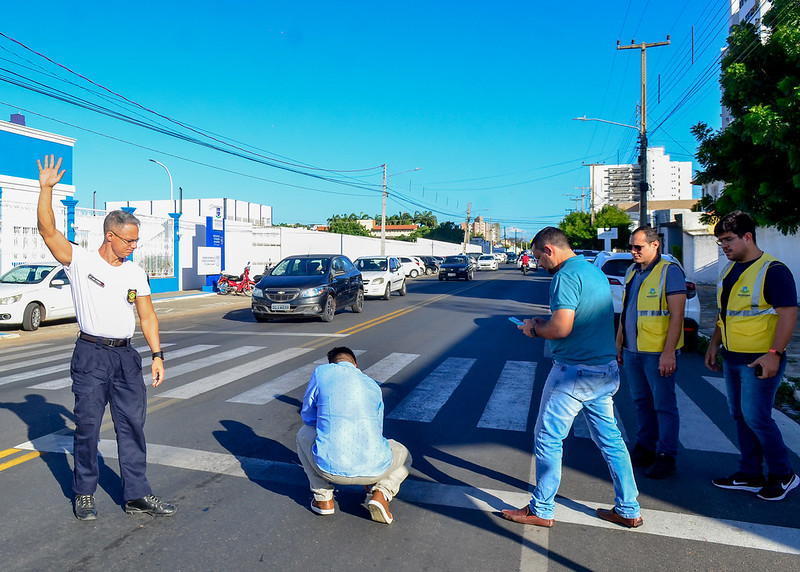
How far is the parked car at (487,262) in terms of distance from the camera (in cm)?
6062

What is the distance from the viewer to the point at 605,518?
4148 millimetres

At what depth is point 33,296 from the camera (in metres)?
14.8

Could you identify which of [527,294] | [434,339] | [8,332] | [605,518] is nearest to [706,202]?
[434,339]

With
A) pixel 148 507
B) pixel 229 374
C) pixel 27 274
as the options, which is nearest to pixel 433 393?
pixel 229 374

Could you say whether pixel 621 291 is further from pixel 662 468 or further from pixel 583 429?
pixel 662 468

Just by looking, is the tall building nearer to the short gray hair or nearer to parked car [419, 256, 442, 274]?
parked car [419, 256, 442, 274]

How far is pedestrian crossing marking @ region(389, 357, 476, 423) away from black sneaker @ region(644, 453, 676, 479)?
2318mm

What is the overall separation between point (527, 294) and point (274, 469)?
73.3 feet

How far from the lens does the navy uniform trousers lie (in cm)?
406

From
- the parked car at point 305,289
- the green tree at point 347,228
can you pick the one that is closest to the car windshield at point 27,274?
the parked car at point 305,289

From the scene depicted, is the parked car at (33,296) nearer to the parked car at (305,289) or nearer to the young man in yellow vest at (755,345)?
the parked car at (305,289)

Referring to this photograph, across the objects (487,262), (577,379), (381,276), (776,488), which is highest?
(487,262)

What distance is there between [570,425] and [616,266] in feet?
31.4

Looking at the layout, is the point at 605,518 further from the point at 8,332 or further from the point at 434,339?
the point at 8,332
